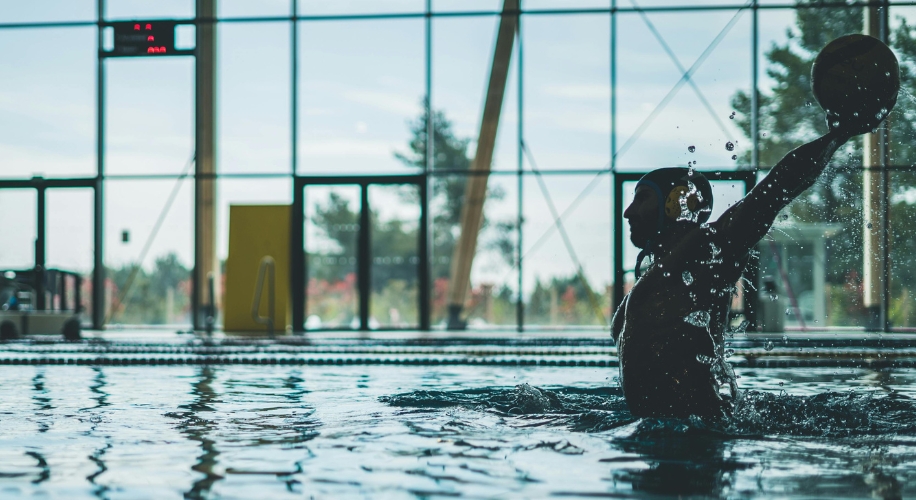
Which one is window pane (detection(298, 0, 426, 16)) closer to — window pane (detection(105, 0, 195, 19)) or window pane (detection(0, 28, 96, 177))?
window pane (detection(105, 0, 195, 19))

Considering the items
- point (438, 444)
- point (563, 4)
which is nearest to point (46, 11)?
point (563, 4)

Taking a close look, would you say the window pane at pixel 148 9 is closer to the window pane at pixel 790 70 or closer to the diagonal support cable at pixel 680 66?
the diagonal support cable at pixel 680 66

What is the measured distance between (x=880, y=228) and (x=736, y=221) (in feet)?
40.5

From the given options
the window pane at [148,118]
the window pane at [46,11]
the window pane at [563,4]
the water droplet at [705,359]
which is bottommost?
the water droplet at [705,359]

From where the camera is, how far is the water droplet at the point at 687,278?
10.7 feet

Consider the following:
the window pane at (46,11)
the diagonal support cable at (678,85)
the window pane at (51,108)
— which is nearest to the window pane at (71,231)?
the window pane at (51,108)

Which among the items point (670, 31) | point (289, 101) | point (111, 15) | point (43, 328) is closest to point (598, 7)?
point (670, 31)

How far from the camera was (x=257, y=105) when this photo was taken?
1499 centimetres

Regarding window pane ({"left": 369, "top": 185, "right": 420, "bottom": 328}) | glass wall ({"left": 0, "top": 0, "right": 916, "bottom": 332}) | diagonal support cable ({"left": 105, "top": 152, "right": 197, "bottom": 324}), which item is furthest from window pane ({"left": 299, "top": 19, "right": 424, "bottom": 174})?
diagonal support cable ({"left": 105, "top": 152, "right": 197, "bottom": 324})

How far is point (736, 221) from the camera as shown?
3111mm

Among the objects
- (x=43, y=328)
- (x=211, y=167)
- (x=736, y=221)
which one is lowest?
(x=43, y=328)

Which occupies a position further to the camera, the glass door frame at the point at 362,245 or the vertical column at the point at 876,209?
the glass door frame at the point at 362,245

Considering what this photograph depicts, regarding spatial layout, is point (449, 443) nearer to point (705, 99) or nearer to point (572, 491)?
point (572, 491)

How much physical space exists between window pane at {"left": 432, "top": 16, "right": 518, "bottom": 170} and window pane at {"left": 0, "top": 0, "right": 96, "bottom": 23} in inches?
220
